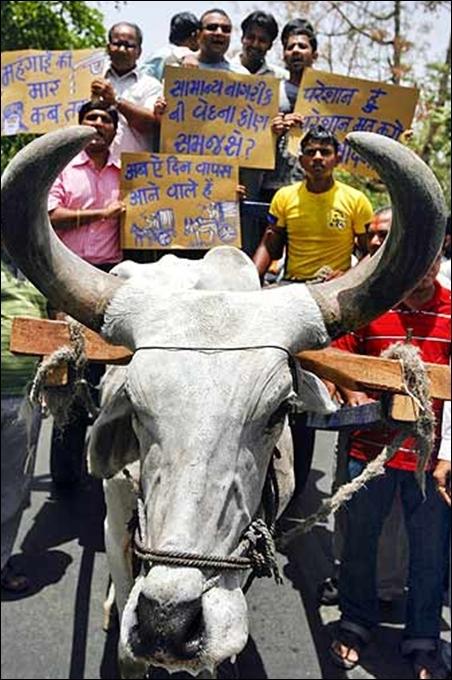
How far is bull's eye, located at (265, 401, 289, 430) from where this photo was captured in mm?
2314

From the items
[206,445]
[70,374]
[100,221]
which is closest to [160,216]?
[100,221]

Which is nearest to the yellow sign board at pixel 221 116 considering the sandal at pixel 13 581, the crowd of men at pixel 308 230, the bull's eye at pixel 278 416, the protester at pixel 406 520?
the crowd of men at pixel 308 230

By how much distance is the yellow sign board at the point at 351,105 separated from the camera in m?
3.78

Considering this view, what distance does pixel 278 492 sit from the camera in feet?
8.77

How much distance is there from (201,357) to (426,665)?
104 inches

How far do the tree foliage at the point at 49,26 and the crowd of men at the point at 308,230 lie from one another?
3.59 m

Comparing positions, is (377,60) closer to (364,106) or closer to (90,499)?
(364,106)

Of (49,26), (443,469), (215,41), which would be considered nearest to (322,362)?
(443,469)

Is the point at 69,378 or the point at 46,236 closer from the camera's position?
the point at 46,236

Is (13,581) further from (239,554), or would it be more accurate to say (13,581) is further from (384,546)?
(239,554)

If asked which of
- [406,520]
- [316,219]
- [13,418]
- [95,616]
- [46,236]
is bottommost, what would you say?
[95,616]

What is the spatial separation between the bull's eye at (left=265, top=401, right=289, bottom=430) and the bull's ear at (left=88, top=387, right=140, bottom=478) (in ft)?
1.86

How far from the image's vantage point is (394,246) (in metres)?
2.31

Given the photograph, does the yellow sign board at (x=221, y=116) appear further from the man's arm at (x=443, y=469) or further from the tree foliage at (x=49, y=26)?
the tree foliage at (x=49, y=26)
